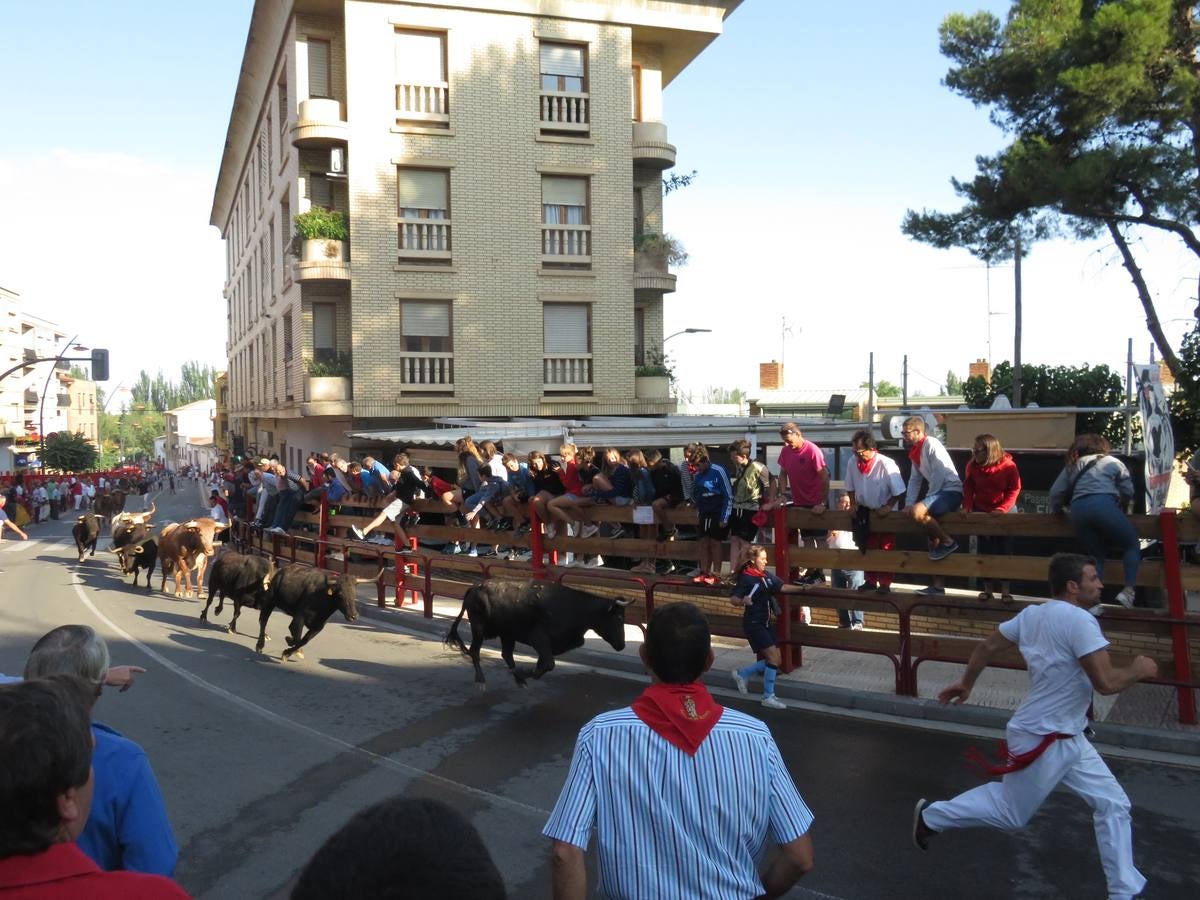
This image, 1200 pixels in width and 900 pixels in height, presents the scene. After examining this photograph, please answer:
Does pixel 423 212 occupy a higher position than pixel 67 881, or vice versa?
pixel 423 212

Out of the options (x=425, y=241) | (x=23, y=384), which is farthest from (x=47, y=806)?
(x=23, y=384)

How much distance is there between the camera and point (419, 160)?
25922 mm

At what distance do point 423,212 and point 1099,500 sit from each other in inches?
829

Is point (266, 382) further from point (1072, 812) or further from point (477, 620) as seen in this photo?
point (1072, 812)

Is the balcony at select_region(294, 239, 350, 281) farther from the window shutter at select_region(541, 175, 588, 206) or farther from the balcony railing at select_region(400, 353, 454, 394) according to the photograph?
the window shutter at select_region(541, 175, 588, 206)

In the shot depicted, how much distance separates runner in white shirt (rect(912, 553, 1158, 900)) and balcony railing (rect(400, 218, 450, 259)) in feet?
73.7

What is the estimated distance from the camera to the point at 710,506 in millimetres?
11273

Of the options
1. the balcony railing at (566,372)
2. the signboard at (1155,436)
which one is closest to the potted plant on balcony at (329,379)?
the balcony railing at (566,372)

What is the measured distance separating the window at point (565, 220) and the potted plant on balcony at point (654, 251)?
69.7 inches

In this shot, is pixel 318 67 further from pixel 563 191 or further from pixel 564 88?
pixel 563 191

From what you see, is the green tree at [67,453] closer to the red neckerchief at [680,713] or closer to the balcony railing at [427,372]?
the balcony railing at [427,372]

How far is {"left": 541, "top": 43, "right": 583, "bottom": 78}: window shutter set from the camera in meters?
27.0

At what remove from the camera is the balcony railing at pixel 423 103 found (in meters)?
25.9

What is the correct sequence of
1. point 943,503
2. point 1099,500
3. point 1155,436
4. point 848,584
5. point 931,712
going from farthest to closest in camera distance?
point 848,584
point 1155,436
point 943,503
point 931,712
point 1099,500
